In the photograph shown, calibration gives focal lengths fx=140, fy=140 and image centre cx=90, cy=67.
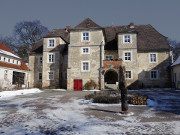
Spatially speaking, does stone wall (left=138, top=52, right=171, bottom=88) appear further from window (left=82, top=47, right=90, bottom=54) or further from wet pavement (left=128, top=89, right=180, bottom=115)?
wet pavement (left=128, top=89, right=180, bottom=115)

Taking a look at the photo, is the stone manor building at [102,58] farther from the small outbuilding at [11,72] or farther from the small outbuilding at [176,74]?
the small outbuilding at [11,72]

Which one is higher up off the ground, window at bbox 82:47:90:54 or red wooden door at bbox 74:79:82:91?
window at bbox 82:47:90:54

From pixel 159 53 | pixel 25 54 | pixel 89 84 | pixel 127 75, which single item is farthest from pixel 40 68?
pixel 159 53

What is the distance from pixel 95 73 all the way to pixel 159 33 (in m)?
15.2

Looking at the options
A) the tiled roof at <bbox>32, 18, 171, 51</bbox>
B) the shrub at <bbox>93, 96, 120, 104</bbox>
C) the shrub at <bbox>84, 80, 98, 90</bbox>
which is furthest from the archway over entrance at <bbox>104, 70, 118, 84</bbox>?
the shrub at <bbox>93, 96, 120, 104</bbox>

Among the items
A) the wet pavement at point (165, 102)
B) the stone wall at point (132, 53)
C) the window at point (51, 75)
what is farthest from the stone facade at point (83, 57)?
the wet pavement at point (165, 102)

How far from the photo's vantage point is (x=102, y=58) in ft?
73.2

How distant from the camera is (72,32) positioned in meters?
23.5

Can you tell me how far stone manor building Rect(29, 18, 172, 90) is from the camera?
73.8ft

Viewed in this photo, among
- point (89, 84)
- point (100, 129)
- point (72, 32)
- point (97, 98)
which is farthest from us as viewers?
point (72, 32)

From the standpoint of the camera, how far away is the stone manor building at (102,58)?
22484 millimetres

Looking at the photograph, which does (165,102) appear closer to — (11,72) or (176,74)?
(176,74)

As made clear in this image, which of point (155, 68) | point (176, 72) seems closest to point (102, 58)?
point (155, 68)

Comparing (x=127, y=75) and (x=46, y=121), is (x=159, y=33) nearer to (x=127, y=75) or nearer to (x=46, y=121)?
(x=127, y=75)
